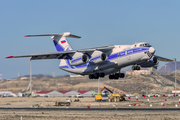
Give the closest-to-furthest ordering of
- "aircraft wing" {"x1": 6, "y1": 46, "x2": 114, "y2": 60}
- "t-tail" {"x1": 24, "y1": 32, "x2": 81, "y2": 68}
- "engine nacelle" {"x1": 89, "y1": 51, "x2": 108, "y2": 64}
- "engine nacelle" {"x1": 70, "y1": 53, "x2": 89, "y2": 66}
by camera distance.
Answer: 1. "engine nacelle" {"x1": 89, "y1": 51, "x2": 108, "y2": 64}
2. "engine nacelle" {"x1": 70, "y1": 53, "x2": 89, "y2": 66}
3. "aircraft wing" {"x1": 6, "y1": 46, "x2": 114, "y2": 60}
4. "t-tail" {"x1": 24, "y1": 32, "x2": 81, "y2": 68}

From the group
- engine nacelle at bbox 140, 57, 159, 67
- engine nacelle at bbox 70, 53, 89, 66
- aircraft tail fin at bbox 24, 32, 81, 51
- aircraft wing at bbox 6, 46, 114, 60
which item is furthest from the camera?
aircraft tail fin at bbox 24, 32, 81, 51

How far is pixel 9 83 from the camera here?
6900 centimetres

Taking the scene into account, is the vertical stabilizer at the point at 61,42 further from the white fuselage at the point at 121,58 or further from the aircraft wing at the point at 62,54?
the white fuselage at the point at 121,58

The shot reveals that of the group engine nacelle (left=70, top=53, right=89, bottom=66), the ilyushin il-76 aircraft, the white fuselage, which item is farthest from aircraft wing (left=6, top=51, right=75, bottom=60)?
the white fuselage

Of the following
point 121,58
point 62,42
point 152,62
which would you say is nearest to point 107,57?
point 121,58

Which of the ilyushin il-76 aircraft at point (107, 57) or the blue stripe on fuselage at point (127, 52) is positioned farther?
the ilyushin il-76 aircraft at point (107, 57)

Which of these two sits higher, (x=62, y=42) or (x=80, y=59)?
(x=62, y=42)

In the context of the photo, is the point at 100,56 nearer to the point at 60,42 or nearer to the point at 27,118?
the point at 60,42

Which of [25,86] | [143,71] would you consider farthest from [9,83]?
[143,71]

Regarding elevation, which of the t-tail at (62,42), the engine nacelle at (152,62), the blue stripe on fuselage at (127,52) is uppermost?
the t-tail at (62,42)

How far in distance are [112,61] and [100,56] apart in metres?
1.59

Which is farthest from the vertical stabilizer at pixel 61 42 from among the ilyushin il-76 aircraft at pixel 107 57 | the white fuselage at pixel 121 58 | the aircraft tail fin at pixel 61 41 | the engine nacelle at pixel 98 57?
the engine nacelle at pixel 98 57

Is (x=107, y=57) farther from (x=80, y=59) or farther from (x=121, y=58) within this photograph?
(x=80, y=59)

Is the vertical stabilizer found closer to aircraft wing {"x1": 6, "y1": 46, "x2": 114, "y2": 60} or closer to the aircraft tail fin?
the aircraft tail fin
